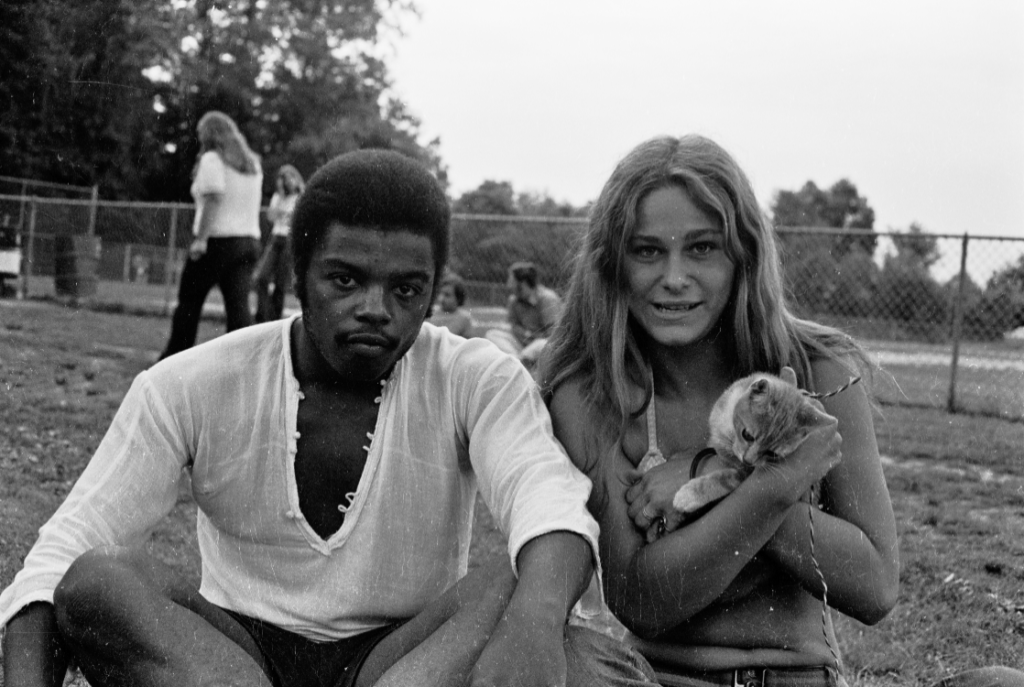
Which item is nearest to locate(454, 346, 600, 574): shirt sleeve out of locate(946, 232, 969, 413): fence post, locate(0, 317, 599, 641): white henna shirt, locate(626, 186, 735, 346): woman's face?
locate(0, 317, 599, 641): white henna shirt

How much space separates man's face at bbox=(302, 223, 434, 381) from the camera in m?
2.07

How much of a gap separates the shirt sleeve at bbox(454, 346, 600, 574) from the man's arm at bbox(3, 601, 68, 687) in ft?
2.88

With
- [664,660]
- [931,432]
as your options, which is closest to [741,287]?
[664,660]

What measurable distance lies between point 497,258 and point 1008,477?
5748 mm

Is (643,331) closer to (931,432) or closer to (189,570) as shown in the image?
(189,570)

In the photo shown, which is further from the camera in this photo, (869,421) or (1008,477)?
(1008,477)

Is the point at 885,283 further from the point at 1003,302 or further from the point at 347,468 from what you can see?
the point at 347,468

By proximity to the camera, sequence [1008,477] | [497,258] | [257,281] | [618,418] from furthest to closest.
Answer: [497,258]
[257,281]
[1008,477]
[618,418]

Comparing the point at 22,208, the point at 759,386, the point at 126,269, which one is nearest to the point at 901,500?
the point at 759,386

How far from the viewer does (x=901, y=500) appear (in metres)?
4.89

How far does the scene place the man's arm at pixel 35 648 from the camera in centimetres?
178

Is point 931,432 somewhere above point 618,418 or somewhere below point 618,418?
below

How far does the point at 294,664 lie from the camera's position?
2.09 m

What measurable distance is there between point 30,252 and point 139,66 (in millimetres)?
3429
